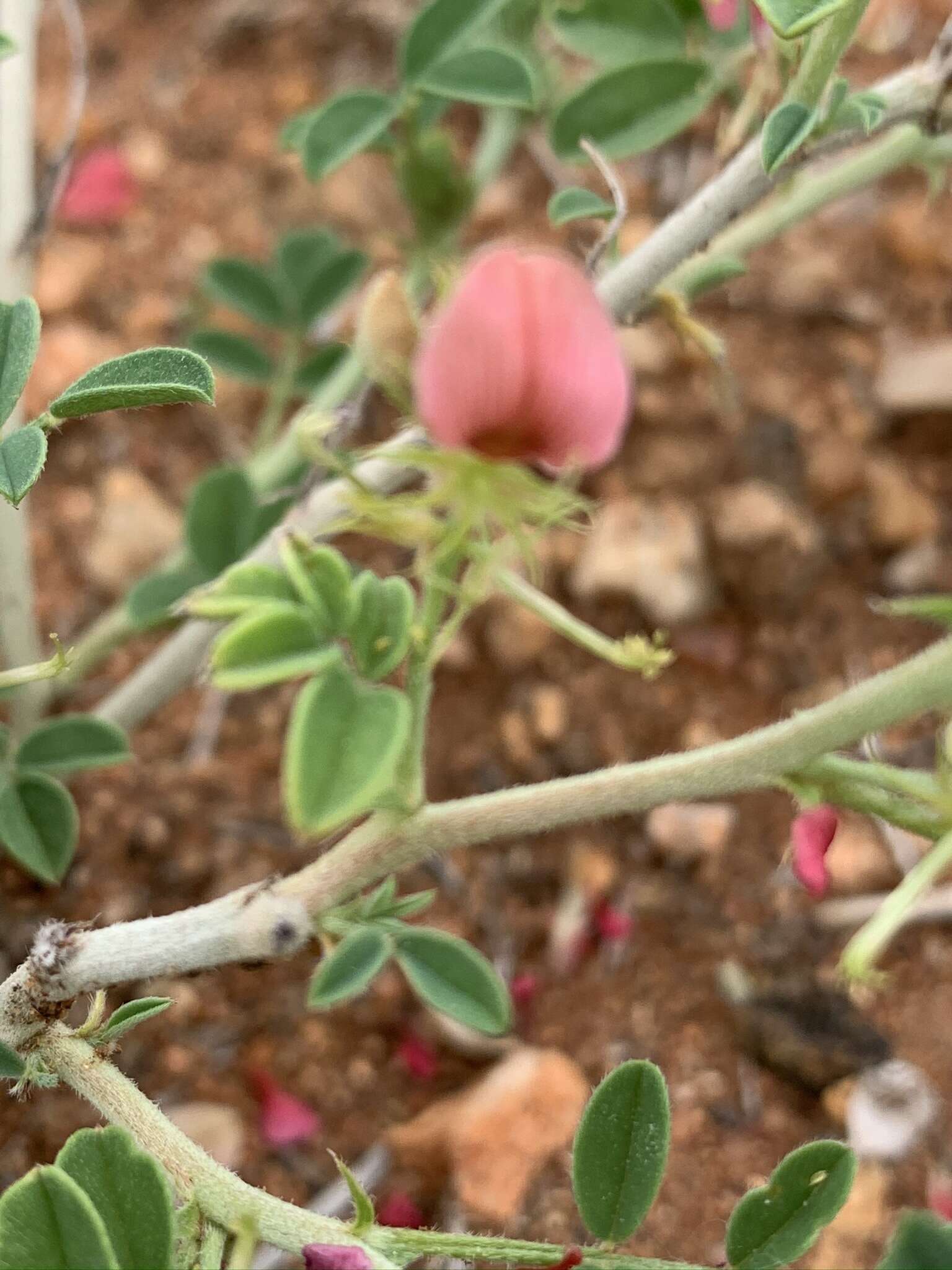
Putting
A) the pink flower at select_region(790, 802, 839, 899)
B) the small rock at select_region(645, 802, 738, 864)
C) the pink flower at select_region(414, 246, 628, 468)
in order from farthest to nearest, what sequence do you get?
the small rock at select_region(645, 802, 738, 864) < the pink flower at select_region(790, 802, 839, 899) < the pink flower at select_region(414, 246, 628, 468)

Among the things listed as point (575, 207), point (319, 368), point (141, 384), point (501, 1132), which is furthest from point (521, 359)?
point (319, 368)

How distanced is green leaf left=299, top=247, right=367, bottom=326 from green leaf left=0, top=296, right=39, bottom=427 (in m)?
0.92

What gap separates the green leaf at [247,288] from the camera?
2006 millimetres

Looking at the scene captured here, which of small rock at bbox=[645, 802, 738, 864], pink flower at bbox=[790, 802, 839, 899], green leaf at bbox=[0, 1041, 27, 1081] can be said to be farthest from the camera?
small rock at bbox=[645, 802, 738, 864]

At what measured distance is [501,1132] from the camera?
154 centimetres

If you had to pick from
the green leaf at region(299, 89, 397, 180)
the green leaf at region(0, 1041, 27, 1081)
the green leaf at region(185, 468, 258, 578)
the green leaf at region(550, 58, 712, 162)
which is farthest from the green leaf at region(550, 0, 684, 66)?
the green leaf at region(0, 1041, 27, 1081)

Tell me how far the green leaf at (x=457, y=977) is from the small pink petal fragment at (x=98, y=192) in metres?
1.69

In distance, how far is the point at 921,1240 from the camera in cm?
94

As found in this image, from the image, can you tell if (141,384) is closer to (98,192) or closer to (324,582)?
(324,582)

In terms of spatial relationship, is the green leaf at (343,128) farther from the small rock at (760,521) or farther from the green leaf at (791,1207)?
the green leaf at (791,1207)

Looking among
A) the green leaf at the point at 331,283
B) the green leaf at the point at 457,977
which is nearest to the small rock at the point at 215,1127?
the green leaf at the point at 457,977

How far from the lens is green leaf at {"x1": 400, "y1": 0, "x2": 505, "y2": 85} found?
1.53 metres

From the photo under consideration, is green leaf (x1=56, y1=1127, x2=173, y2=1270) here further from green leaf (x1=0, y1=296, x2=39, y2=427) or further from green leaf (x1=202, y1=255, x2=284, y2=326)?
green leaf (x1=202, y1=255, x2=284, y2=326)

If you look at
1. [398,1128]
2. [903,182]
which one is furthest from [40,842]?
[903,182]
